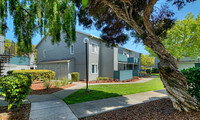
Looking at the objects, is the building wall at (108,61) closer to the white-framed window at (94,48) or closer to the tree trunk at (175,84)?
the white-framed window at (94,48)

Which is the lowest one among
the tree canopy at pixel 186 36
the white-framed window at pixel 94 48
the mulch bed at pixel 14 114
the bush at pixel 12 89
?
the mulch bed at pixel 14 114

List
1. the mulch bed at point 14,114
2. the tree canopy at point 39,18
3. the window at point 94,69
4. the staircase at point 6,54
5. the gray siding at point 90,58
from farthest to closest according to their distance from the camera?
the window at point 94,69 < the gray siding at point 90,58 < the staircase at point 6,54 < the tree canopy at point 39,18 < the mulch bed at point 14,114

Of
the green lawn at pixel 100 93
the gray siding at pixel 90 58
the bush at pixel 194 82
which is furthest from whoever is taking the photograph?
the gray siding at pixel 90 58

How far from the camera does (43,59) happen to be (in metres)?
22.1

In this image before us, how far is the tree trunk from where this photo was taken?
3.95 m

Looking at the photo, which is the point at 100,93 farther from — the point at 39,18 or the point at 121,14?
the point at 39,18

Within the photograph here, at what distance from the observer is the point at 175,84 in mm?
4160

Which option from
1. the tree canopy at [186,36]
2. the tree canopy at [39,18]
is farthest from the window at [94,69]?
the tree canopy at [186,36]

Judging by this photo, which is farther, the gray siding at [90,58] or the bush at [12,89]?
the gray siding at [90,58]

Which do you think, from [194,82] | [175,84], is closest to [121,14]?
[175,84]

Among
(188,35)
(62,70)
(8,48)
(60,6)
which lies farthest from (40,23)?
(188,35)

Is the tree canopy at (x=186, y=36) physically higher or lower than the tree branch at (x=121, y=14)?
higher

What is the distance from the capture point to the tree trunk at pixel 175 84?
395cm

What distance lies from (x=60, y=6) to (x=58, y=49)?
16116 mm
